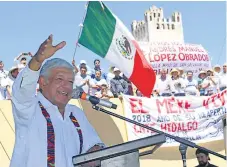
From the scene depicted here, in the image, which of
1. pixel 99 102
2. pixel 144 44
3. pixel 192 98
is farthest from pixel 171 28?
pixel 99 102

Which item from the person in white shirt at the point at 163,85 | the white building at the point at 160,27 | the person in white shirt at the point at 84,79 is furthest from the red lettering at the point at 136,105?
the white building at the point at 160,27

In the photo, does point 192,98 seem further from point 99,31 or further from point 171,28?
point 171,28

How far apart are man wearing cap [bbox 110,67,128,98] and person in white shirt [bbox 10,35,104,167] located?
202 inches

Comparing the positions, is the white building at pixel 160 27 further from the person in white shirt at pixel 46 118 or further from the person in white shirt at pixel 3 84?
the person in white shirt at pixel 46 118

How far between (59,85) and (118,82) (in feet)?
17.8

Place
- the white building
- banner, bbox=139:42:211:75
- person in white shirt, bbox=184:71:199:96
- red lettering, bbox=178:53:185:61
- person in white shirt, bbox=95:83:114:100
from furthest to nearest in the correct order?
1. the white building
2. red lettering, bbox=178:53:185:61
3. banner, bbox=139:42:211:75
4. person in white shirt, bbox=184:71:199:96
5. person in white shirt, bbox=95:83:114:100

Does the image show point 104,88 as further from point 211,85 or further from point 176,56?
point 176,56

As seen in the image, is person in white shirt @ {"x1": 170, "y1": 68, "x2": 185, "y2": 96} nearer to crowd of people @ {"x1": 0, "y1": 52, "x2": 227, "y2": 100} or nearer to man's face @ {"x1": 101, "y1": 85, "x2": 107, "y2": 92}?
crowd of people @ {"x1": 0, "y1": 52, "x2": 227, "y2": 100}

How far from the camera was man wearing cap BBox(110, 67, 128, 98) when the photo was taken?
25.9 ft

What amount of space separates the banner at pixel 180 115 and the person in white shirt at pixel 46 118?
181 inches

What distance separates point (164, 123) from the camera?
759 cm

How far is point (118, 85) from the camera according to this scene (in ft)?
26.1

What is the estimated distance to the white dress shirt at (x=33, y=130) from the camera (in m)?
2.37

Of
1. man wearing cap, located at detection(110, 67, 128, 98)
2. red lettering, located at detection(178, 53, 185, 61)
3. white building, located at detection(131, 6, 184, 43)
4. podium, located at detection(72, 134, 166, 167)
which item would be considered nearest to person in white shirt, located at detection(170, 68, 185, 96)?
man wearing cap, located at detection(110, 67, 128, 98)
